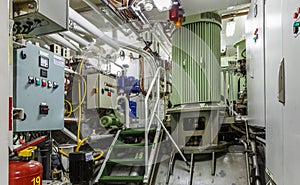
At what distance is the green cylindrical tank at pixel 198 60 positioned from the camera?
340cm

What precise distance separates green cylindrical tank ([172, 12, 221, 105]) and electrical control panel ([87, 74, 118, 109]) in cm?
139

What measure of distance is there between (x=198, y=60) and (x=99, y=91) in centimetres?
175

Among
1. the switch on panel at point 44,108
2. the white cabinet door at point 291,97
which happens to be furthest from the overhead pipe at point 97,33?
the white cabinet door at point 291,97

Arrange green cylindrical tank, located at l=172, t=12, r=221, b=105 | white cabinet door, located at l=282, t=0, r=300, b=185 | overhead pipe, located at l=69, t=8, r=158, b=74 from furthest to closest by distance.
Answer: overhead pipe, located at l=69, t=8, r=158, b=74 → green cylindrical tank, located at l=172, t=12, r=221, b=105 → white cabinet door, located at l=282, t=0, r=300, b=185

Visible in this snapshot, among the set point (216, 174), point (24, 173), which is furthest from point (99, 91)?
point (24, 173)

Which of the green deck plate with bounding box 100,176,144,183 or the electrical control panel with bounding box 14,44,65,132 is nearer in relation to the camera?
the electrical control panel with bounding box 14,44,65,132

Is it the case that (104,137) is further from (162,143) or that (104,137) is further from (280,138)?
(280,138)

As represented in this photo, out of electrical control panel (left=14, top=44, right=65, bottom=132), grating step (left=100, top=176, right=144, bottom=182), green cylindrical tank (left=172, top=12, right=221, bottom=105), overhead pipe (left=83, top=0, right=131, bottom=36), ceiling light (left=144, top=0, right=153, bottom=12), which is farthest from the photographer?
overhead pipe (left=83, top=0, right=131, bottom=36)

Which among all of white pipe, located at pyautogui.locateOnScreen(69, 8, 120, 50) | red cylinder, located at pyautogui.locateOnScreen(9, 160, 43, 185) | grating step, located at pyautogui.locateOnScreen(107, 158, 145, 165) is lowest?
grating step, located at pyautogui.locateOnScreen(107, 158, 145, 165)

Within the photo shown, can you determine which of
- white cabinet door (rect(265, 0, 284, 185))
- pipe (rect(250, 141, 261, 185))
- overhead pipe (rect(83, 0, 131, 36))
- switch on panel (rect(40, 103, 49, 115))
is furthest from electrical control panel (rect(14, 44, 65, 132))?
pipe (rect(250, 141, 261, 185))

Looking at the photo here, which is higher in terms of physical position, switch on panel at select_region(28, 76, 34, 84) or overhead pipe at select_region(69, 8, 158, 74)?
overhead pipe at select_region(69, 8, 158, 74)

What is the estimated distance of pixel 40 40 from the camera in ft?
11.9

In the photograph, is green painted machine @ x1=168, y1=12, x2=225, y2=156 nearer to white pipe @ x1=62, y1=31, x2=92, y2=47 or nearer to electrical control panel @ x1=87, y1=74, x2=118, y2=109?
electrical control panel @ x1=87, y1=74, x2=118, y2=109

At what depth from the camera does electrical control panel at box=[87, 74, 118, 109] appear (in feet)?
13.8
